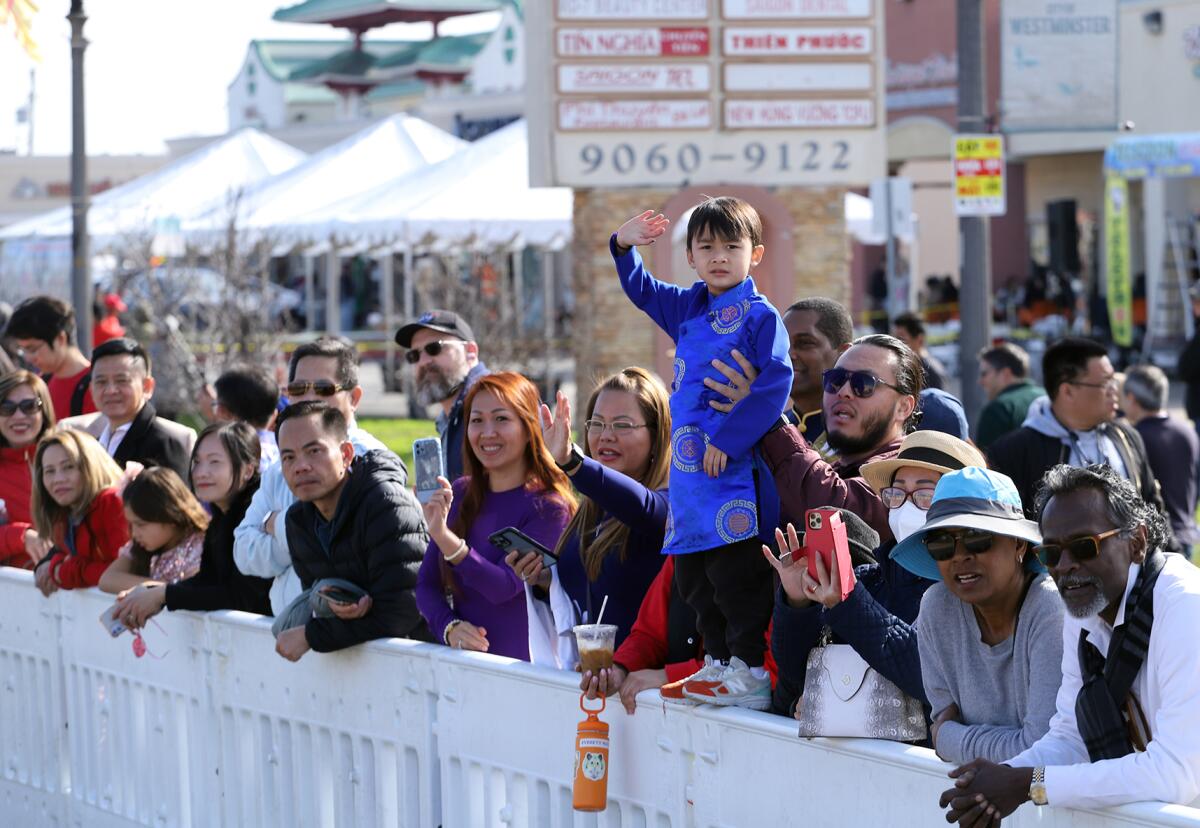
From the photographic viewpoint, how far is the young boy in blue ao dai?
451cm

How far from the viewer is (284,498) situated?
6.42m

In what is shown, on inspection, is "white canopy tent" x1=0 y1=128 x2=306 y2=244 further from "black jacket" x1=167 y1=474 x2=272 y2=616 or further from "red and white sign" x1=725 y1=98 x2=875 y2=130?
"black jacket" x1=167 y1=474 x2=272 y2=616

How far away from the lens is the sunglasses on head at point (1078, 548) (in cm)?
352

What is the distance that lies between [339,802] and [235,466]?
1.56 metres

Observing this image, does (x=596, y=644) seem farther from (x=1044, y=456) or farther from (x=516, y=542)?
(x=1044, y=456)

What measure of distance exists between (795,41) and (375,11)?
Result: 45937 mm

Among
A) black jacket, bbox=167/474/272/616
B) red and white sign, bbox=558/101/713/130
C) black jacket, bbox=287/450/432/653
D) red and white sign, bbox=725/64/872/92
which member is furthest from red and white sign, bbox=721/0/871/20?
black jacket, bbox=287/450/432/653

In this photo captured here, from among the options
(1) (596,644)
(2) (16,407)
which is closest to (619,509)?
(1) (596,644)

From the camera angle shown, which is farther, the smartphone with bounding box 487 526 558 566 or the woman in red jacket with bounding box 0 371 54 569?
the woman in red jacket with bounding box 0 371 54 569

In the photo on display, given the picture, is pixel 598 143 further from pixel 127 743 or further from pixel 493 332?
pixel 127 743

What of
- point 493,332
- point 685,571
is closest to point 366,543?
point 685,571

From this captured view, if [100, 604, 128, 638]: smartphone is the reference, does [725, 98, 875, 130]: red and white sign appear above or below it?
above

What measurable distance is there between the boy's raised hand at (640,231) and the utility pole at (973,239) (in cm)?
842

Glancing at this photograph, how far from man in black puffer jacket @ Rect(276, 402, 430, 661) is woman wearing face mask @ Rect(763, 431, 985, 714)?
→ 1694 millimetres
